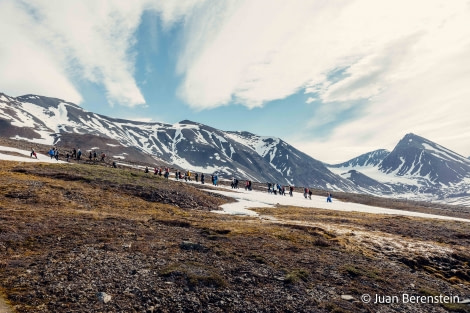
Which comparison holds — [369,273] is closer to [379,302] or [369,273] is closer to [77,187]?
[379,302]

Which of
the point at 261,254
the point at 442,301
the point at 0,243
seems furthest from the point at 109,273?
the point at 442,301

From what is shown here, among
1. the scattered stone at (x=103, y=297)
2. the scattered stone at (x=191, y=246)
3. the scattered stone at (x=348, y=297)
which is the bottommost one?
the scattered stone at (x=348, y=297)

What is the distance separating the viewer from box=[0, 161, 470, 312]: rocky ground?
1303cm

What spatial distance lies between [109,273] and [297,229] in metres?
19.3

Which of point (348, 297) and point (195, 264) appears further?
point (195, 264)

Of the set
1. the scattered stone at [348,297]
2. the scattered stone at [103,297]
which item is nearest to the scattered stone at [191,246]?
the scattered stone at [103,297]

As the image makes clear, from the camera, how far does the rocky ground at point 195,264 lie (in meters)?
13.0

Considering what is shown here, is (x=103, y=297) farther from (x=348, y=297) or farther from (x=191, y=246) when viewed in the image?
(x=348, y=297)

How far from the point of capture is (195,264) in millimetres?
16875

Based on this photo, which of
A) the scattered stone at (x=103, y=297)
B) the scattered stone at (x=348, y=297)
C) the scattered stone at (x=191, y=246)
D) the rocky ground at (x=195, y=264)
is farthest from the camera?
the scattered stone at (x=191, y=246)

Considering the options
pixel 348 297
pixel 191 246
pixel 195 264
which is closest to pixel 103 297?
pixel 195 264

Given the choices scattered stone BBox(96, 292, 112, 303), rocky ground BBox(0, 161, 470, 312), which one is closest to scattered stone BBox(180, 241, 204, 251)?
rocky ground BBox(0, 161, 470, 312)

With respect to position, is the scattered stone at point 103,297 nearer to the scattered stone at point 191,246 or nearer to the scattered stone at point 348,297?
the scattered stone at point 191,246

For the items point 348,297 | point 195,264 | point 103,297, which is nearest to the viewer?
point 103,297
